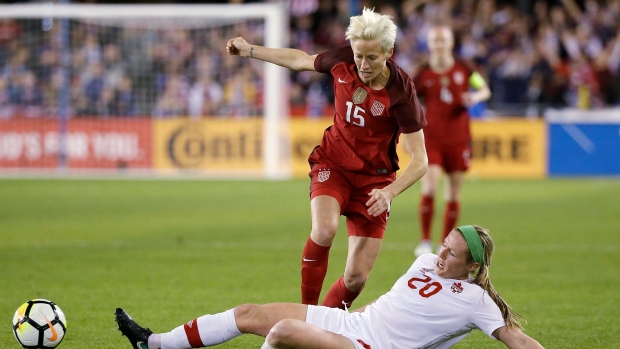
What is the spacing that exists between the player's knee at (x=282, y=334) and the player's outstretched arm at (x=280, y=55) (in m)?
2.22

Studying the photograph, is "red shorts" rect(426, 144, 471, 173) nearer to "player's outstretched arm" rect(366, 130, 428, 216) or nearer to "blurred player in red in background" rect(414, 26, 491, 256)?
"blurred player in red in background" rect(414, 26, 491, 256)

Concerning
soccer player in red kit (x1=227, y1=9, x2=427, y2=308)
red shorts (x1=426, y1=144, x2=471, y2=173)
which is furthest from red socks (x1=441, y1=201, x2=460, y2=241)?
soccer player in red kit (x1=227, y1=9, x2=427, y2=308)

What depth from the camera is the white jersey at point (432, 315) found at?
5375mm

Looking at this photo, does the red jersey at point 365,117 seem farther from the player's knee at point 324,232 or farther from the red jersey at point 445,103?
the red jersey at point 445,103

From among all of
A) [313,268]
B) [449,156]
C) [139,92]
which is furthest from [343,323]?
[139,92]

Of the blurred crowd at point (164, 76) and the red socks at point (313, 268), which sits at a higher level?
the blurred crowd at point (164, 76)

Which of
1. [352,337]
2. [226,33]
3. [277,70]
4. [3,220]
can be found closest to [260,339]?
[352,337]

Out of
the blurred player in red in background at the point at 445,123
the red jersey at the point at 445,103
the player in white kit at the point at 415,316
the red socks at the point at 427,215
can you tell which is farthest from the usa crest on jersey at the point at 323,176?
the red jersey at the point at 445,103

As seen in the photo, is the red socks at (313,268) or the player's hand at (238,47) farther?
the player's hand at (238,47)

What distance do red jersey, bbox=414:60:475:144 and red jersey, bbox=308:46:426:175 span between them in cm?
452

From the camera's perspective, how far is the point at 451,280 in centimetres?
551

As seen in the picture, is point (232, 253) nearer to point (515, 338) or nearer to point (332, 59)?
point (332, 59)

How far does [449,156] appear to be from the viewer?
1120 cm

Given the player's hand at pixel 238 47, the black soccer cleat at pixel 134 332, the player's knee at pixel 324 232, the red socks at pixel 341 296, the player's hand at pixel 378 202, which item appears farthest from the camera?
the player's hand at pixel 238 47
